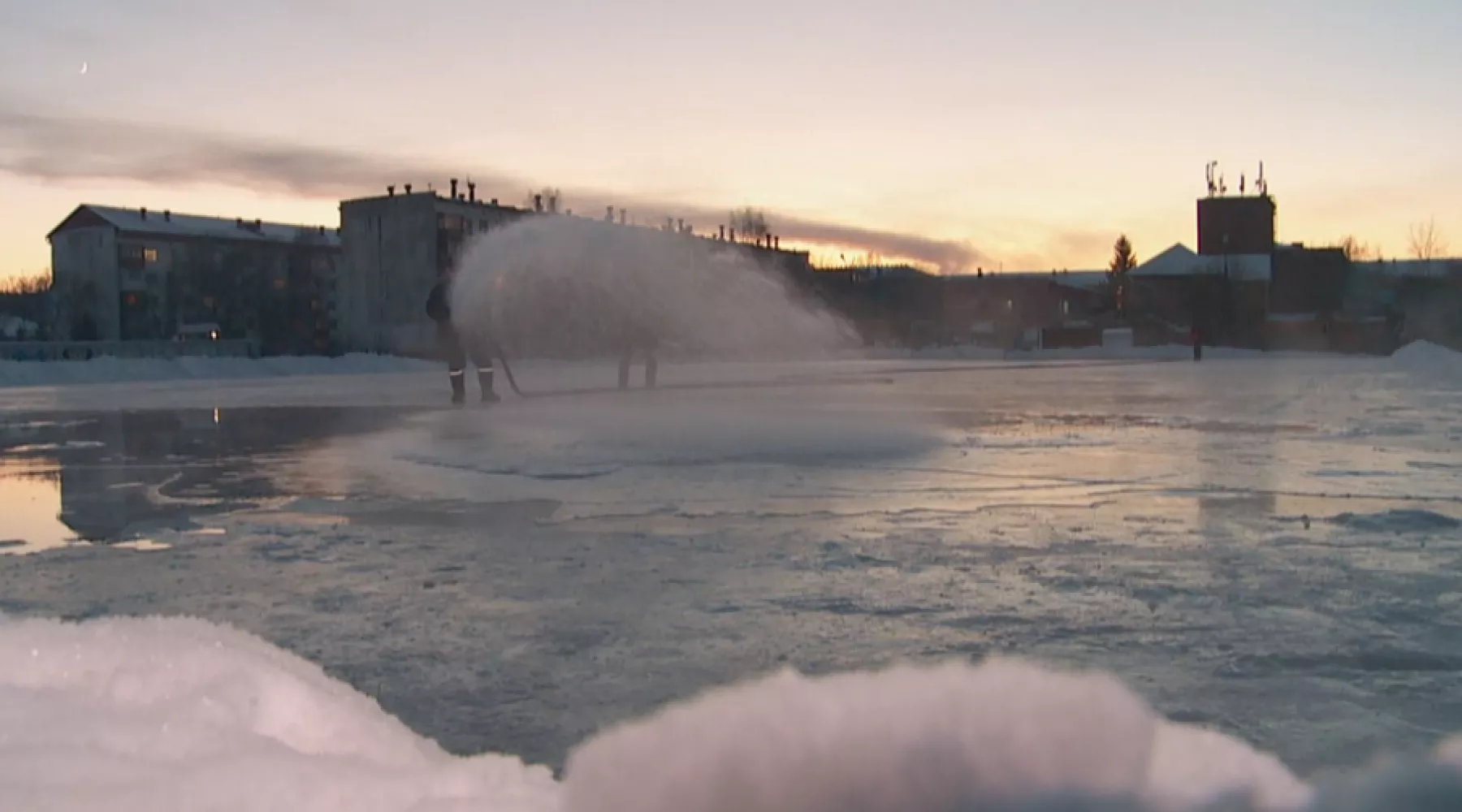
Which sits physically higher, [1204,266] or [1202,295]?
[1204,266]

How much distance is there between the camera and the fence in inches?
1686

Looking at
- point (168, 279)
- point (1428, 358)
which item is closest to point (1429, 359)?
point (1428, 358)

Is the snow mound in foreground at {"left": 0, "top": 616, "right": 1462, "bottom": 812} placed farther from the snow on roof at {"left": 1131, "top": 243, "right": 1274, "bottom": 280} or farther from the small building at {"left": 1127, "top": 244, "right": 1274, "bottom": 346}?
the snow on roof at {"left": 1131, "top": 243, "right": 1274, "bottom": 280}

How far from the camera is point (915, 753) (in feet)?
4.35

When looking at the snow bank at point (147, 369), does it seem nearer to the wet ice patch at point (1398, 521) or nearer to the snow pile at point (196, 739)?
the wet ice patch at point (1398, 521)

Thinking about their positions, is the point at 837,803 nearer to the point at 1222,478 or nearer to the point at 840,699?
A: the point at 840,699

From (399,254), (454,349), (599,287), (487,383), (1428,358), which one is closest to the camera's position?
(454,349)

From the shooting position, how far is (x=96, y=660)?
80.8 inches

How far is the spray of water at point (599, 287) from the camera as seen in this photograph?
2094 cm

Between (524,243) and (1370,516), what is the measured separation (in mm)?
16472

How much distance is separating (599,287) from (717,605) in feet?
A: 62.1

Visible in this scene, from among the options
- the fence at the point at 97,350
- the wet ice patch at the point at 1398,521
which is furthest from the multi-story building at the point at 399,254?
the wet ice patch at the point at 1398,521

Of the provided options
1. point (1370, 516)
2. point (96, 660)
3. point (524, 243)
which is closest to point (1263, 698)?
point (96, 660)

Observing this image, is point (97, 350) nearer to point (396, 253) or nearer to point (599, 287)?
point (599, 287)
